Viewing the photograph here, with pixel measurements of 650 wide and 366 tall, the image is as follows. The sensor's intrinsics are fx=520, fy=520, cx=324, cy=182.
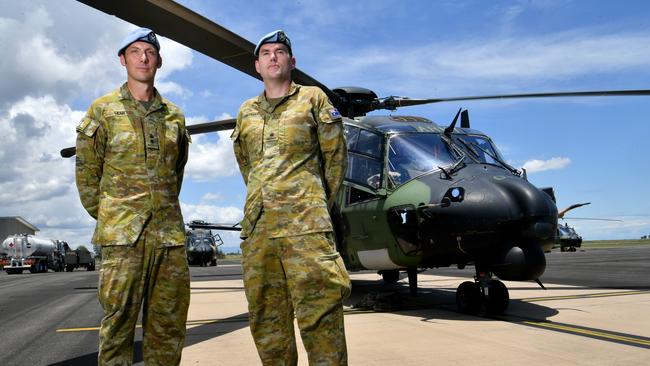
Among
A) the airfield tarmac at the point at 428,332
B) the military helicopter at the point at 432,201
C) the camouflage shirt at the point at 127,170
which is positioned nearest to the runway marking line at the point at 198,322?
the airfield tarmac at the point at 428,332

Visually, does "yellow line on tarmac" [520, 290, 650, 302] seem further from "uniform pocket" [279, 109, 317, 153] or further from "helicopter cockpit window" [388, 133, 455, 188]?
"uniform pocket" [279, 109, 317, 153]

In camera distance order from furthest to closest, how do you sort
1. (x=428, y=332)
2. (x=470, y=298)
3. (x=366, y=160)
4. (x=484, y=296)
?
(x=366, y=160) → (x=470, y=298) → (x=484, y=296) → (x=428, y=332)

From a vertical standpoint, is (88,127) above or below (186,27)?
below

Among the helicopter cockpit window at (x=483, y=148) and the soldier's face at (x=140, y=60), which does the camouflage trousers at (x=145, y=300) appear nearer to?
the soldier's face at (x=140, y=60)

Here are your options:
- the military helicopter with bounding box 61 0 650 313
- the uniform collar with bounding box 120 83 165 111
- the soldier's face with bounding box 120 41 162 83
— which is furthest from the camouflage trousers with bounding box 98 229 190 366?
the military helicopter with bounding box 61 0 650 313

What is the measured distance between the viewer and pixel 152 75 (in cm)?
302

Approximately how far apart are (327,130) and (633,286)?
9.49 m

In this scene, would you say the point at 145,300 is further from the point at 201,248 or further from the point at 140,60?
the point at 201,248

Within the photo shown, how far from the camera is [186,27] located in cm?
444

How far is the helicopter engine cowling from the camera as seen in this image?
5.95m

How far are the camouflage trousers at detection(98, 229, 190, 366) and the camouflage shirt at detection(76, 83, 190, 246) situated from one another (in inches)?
3.8

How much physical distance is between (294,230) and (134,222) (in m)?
0.86

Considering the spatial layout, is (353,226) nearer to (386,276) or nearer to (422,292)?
(422,292)

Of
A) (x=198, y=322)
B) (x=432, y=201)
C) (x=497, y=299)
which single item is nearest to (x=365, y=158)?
(x=432, y=201)
